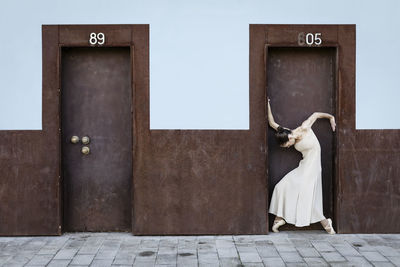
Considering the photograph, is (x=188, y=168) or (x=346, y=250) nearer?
(x=346, y=250)

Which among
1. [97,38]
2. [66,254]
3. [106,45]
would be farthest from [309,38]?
[66,254]

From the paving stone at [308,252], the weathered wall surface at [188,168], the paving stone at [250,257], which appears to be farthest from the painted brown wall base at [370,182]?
the paving stone at [250,257]

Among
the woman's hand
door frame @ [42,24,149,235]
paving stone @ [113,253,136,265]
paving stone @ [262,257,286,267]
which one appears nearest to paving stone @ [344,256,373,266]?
paving stone @ [262,257,286,267]

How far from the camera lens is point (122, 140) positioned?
253 inches

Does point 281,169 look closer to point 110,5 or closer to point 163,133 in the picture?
point 163,133

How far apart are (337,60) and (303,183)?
165 cm

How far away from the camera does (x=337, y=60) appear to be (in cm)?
621

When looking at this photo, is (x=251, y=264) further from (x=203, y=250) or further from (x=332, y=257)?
(x=332, y=257)

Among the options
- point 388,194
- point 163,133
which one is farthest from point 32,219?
point 388,194

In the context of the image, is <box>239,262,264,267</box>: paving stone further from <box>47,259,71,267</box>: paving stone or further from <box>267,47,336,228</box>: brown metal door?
<box>47,259,71,267</box>: paving stone

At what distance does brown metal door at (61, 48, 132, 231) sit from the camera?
251 inches

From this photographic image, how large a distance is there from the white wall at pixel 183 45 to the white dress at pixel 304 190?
2.71 ft

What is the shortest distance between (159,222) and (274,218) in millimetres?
1554

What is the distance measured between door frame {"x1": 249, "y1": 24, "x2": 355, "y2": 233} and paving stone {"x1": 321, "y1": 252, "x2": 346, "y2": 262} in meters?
0.89
